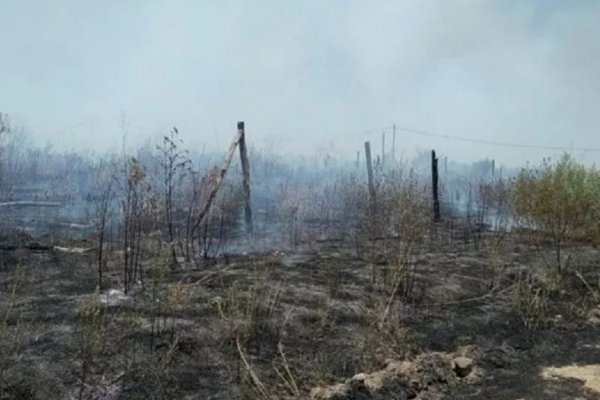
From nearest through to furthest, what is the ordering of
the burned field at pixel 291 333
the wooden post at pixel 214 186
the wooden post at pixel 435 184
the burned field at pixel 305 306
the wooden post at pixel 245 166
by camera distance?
the burned field at pixel 291 333 < the burned field at pixel 305 306 < the wooden post at pixel 214 186 < the wooden post at pixel 245 166 < the wooden post at pixel 435 184

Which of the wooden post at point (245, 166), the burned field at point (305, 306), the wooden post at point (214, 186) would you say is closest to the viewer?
the burned field at point (305, 306)

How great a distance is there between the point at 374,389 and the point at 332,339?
1195 millimetres

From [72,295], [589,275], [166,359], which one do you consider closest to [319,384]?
[166,359]

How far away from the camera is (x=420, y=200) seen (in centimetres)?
1002

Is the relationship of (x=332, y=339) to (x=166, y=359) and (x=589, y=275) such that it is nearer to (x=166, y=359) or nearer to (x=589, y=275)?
(x=166, y=359)

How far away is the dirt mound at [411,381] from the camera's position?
18.5 feet

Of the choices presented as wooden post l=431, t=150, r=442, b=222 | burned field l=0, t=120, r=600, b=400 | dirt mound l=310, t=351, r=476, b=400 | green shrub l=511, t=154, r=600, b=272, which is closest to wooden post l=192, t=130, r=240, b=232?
burned field l=0, t=120, r=600, b=400

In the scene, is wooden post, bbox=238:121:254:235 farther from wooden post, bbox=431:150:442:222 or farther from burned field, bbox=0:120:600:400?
wooden post, bbox=431:150:442:222

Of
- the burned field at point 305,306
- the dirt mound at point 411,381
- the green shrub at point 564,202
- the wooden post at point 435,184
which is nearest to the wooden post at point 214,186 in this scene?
the burned field at point 305,306

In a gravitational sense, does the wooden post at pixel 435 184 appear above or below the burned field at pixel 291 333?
above

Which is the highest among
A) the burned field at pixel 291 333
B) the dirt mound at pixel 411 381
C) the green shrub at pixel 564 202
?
the green shrub at pixel 564 202

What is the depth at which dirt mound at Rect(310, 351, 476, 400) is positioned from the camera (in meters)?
5.63

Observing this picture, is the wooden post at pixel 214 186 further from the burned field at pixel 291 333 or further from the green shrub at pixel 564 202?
the green shrub at pixel 564 202

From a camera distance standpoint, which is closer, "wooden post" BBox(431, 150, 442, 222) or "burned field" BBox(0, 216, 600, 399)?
"burned field" BBox(0, 216, 600, 399)
